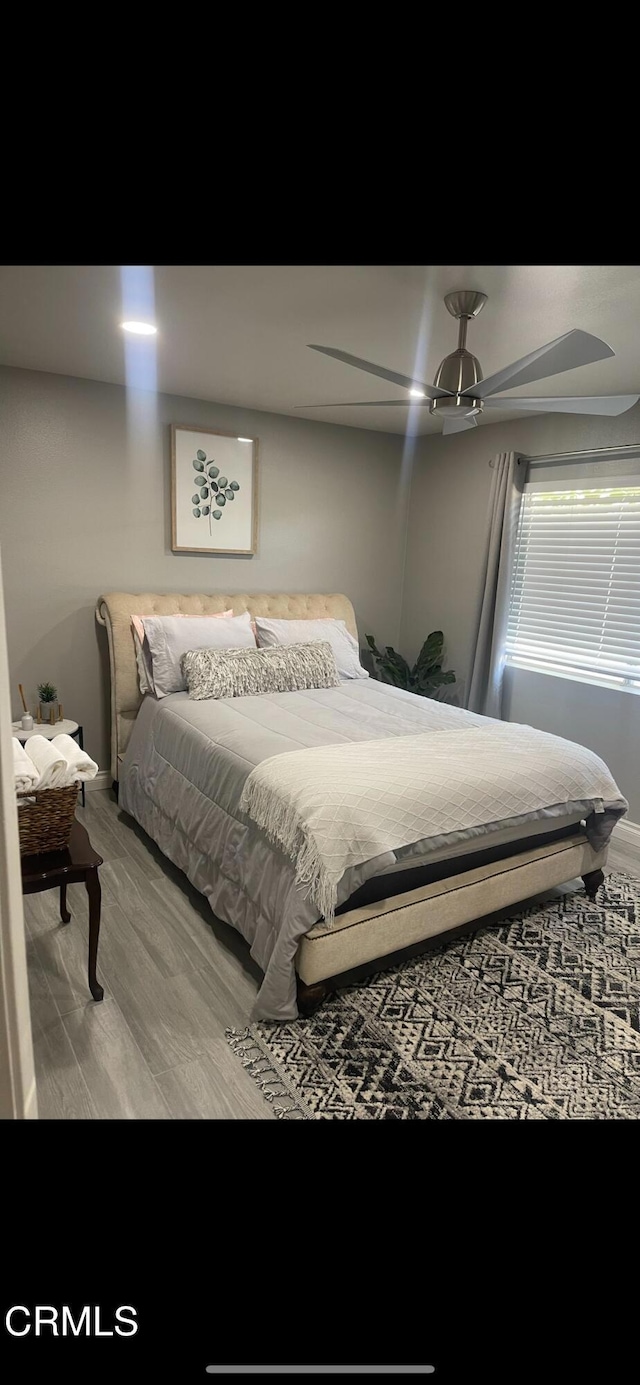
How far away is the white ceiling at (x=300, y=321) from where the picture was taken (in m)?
1.94

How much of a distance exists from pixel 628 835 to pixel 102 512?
3.46 meters

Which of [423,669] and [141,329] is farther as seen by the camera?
[423,669]

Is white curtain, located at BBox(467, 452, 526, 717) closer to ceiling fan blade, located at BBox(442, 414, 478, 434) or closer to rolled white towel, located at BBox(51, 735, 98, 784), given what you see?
ceiling fan blade, located at BBox(442, 414, 478, 434)

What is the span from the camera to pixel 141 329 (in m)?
2.54

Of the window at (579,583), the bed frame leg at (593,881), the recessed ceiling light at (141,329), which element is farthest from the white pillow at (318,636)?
the bed frame leg at (593,881)

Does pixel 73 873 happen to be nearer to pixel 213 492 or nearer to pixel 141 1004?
pixel 141 1004

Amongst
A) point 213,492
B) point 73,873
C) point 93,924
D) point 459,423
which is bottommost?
point 93,924

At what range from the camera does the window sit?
3477mm

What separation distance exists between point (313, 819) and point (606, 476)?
2.77m

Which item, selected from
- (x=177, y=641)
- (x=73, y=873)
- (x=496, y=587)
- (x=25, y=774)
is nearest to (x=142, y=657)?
(x=177, y=641)

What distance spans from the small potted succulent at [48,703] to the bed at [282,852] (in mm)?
316
